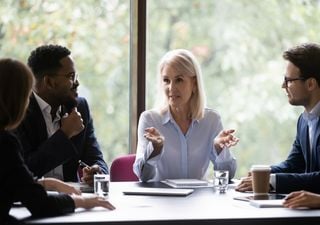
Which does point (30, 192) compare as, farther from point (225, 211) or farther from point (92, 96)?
point (92, 96)

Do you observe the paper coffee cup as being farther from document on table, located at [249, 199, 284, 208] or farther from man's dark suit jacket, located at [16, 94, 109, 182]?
man's dark suit jacket, located at [16, 94, 109, 182]

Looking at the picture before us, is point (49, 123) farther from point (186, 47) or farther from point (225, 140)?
point (186, 47)

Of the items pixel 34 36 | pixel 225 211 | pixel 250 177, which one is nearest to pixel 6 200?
pixel 225 211

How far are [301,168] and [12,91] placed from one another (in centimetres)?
174

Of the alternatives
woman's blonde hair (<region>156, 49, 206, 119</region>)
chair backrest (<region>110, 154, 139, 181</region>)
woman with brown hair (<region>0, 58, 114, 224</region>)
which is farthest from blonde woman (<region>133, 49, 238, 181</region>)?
woman with brown hair (<region>0, 58, 114, 224</region>)

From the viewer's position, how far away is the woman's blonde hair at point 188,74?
11.4 feet

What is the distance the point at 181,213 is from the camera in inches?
86.7

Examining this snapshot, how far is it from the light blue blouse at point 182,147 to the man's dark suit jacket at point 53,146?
289 millimetres

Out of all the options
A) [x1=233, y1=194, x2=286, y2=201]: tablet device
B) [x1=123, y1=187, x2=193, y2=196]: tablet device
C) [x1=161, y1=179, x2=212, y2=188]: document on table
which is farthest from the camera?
[x1=161, y1=179, x2=212, y2=188]: document on table

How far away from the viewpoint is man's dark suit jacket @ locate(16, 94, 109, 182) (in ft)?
9.23

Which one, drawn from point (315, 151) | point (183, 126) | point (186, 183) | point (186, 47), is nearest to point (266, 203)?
point (186, 183)

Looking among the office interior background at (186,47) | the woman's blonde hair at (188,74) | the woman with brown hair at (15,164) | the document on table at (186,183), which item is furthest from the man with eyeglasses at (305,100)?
the woman with brown hair at (15,164)

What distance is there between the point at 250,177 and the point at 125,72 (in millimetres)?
1633

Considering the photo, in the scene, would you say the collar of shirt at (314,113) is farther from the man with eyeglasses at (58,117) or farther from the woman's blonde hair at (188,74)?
the man with eyeglasses at (58,117)
